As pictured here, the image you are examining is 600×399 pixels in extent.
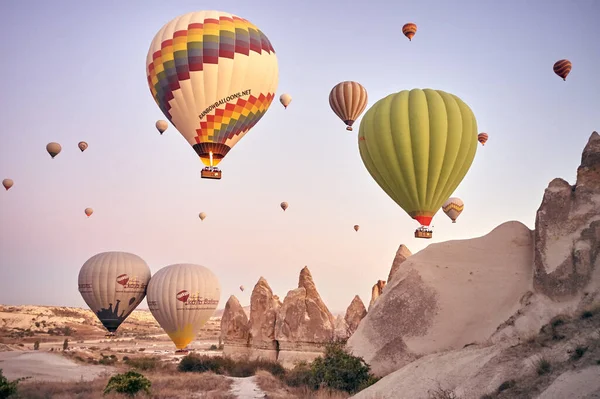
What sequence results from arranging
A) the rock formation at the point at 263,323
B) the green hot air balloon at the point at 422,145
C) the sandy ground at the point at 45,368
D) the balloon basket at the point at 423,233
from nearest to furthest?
the green hot air balloon at the point at 422,145
the balloon basket at the point at 423,233
the sandy ground at the point at 45,368
the rock formation at the point at 263,323

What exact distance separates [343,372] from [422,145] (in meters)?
10.9

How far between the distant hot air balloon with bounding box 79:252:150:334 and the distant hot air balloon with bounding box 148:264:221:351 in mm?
1596

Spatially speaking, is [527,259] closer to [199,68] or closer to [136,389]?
[136,389]

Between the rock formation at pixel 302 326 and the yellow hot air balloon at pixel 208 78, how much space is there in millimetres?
16764

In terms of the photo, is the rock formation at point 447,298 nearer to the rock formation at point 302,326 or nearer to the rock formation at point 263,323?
the rock formation at point 302,326

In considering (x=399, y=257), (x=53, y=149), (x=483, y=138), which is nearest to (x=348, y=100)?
(x=483, y=138)

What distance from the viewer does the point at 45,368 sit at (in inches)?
1465

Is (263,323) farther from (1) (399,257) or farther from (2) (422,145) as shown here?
(2) (422,145)

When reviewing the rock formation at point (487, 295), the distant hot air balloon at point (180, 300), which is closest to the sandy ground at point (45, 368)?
the distant hot air balloon at point (180, 300)

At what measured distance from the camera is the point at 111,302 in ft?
133

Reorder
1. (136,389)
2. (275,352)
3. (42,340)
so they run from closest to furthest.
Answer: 1. (136,389)
2. (275,352)
3. (42,340)

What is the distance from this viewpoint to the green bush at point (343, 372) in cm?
2033

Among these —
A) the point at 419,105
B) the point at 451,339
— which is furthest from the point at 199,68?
the point at 451,339

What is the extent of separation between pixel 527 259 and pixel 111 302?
30919mm
